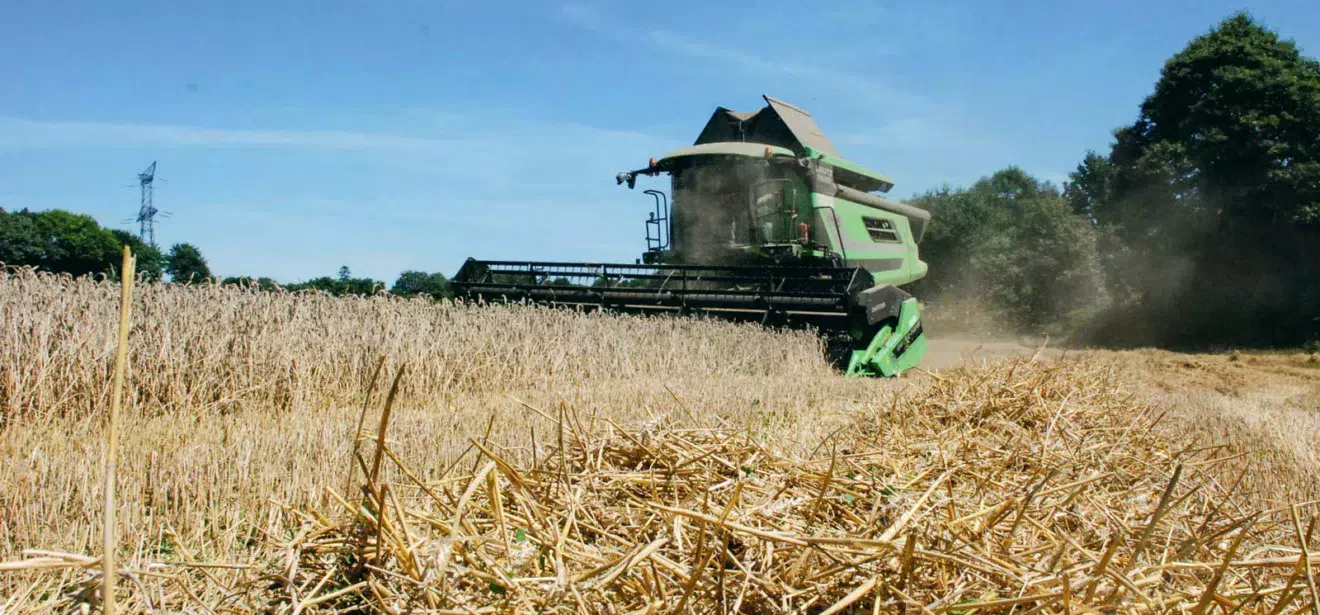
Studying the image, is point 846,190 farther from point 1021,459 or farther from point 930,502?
point 930,502

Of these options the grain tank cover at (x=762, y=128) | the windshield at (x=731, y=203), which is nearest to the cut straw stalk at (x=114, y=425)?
the windshield at (x=731, y=203)

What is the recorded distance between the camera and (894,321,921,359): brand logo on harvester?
979 cm

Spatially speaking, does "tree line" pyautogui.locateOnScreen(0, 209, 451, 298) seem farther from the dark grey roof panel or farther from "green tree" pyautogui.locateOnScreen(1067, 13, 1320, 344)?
"green tree" pyautogui.locateOnScreen(1067, 13, 1320, 344)

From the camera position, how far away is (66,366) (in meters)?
4.77

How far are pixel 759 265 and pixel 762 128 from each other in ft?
10.6

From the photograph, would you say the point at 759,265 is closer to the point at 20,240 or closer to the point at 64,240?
the point at 20,240

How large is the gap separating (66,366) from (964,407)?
528cm

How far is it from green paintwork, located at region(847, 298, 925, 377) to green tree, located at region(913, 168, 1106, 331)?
1724cm

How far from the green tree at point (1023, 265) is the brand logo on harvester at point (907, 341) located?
17.2 m

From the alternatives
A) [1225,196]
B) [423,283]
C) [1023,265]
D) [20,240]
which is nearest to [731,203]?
[423,283]

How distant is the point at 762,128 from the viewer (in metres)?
13.0

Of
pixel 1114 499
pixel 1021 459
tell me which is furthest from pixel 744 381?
pixel 1114 499

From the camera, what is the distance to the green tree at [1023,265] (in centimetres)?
2883

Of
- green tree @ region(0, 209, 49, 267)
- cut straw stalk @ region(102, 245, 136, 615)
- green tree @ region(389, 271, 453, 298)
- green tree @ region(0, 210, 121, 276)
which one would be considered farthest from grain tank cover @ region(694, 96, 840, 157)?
green tree @ region(0, 210, 121, 276)
